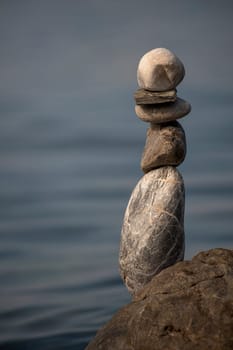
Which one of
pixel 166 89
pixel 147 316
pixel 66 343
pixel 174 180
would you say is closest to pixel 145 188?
pixel 174 180

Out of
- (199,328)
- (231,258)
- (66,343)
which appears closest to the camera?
(199,328)

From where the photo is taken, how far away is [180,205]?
12.1m

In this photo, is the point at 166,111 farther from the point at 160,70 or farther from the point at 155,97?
the point at 160,70

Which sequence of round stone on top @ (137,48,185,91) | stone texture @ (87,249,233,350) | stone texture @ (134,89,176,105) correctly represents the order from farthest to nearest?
stone texture @ (134,89,176,105)
round stone on top @ (137,48,185,91)
stone texture @ (87,249,233,350)

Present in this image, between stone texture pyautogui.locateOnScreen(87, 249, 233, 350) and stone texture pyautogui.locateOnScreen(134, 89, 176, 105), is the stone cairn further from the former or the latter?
stone texture pyautogui.locateOnScreen(87, 249, 233, 350)

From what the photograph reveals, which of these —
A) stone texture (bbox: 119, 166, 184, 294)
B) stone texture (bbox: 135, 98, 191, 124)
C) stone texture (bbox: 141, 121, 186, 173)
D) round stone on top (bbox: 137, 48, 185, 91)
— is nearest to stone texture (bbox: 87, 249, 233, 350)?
stone texture (bbox: 119, 166, 184, 294)

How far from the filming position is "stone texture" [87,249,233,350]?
10375 mm

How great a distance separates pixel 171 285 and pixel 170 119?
2.55 meters

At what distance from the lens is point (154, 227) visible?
12094 mm

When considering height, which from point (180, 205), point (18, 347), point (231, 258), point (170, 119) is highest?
point (170, 119)

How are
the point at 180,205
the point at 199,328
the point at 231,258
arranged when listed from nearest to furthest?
the point at 199,328, the point at 231,258, the point at 180,205

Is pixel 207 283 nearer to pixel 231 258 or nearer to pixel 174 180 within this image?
pixel 231 258

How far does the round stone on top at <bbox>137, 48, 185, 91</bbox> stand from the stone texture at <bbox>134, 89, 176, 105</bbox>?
0.23ft

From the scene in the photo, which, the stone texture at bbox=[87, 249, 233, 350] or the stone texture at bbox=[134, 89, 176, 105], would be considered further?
the stone texture at bbox=[134, 89, 176, 105]
